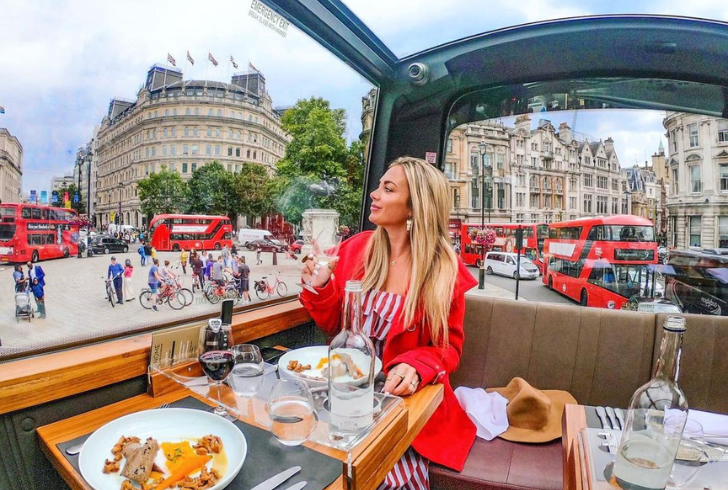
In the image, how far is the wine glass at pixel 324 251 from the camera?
1.62 m

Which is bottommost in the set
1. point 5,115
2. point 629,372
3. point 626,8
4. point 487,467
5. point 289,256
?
point 487,467

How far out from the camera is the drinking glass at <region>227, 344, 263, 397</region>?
4.17 ft

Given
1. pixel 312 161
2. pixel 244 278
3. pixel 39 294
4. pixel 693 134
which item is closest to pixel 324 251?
pixel 244 278

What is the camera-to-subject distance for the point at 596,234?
8.68 ft

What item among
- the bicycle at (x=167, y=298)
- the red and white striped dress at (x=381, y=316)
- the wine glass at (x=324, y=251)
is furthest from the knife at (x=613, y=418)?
the bicycle at (x=167, y=298)

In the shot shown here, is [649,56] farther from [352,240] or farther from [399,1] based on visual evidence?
[352,240]

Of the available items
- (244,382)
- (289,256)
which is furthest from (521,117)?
(244,382)

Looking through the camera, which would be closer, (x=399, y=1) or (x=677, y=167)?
(x=399, y=1)

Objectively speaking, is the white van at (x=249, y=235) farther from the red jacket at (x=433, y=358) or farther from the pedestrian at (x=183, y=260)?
the red jacket at (x=433, y=358)

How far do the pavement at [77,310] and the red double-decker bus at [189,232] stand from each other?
0.05 m

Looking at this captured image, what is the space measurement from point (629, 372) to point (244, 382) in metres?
1.84

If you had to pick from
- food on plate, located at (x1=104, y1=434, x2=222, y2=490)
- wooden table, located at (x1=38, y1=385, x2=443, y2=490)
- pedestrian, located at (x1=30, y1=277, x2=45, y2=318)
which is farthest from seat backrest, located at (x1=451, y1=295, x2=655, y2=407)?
pedestrian, located at (x1=30, y1=277, x2=45, y2=318)

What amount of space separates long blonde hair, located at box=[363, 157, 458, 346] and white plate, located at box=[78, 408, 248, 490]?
776mm

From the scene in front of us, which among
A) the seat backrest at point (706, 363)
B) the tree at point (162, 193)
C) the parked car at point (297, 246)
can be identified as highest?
the tree at point (162, 193)
